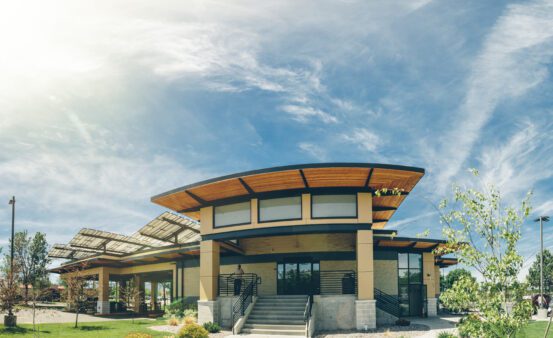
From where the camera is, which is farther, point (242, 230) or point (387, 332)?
point (242, 230)

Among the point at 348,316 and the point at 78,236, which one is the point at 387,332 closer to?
the point at 348,316

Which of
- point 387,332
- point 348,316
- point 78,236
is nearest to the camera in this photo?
point 387,332

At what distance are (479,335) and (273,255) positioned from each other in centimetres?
1919

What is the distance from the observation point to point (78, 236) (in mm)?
39344

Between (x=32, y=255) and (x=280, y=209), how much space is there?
184 ft

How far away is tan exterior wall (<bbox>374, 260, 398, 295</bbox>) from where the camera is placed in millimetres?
28250

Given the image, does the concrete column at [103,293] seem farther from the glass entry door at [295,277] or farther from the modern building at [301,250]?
the glass entry door at [295,277]

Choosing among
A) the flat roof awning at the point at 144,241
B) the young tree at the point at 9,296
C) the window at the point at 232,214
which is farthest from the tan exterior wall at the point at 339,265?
the young tree at the point at 9,296

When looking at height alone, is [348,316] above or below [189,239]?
below

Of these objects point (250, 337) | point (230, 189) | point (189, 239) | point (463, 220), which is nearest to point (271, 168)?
point (230, 189)

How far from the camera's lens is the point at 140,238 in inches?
1654

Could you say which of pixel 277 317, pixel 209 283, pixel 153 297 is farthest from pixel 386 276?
pixel 153 297

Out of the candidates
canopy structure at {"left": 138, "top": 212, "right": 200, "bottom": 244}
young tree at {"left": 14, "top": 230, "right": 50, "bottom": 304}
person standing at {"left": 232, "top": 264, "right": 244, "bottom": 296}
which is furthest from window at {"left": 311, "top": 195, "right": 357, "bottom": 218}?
young tree at {"left": 14, "top": 230, "right": 50, "bottom": 304}

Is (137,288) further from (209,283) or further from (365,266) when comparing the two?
(365,266)
